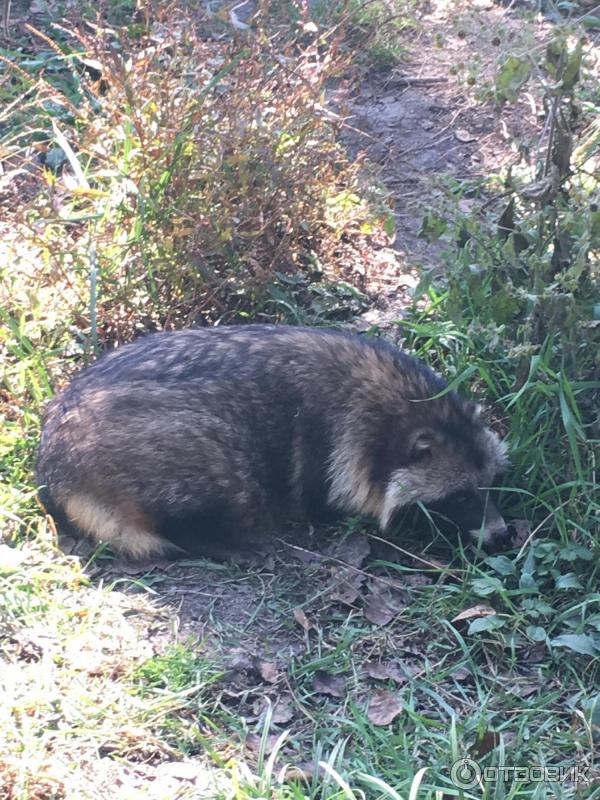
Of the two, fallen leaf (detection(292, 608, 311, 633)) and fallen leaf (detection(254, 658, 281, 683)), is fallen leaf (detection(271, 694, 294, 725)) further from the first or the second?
fallen leaf (detection(292, 608, 311, 633))

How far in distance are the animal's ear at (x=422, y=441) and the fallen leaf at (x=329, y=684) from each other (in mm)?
1133

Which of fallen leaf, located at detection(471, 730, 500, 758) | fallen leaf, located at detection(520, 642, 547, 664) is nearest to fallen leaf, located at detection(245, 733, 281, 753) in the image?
fallen leaf, located at detection(471, 730, 500, 758)

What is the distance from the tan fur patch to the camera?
421 centimetres

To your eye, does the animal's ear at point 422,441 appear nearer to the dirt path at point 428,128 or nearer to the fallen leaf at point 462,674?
the fallen leaf at point 462,674

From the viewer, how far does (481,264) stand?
4.58 meters

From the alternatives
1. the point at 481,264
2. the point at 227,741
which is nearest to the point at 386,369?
the point at 481,264

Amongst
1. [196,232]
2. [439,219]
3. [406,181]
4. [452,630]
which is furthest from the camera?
[406,181]

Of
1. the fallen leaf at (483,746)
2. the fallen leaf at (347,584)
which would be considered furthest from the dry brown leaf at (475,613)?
the fallen leaf at (483,746)

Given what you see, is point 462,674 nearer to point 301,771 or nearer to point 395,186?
point 301,771

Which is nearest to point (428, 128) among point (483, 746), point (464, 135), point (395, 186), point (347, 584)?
point (464, 135)

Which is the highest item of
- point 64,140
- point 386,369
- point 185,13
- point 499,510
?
point 185,13

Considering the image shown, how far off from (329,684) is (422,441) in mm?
1232

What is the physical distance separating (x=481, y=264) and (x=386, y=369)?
0.64 m

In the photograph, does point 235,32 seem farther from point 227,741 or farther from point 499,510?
point 227,741
